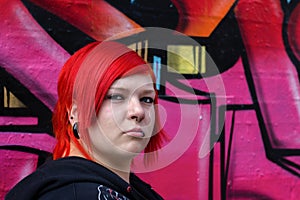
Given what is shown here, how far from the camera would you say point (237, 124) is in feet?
10.2

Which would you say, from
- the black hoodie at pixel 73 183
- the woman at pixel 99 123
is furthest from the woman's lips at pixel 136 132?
the black hoodie at pixel 73 183

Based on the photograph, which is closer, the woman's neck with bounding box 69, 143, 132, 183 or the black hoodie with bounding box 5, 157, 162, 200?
the black hoodie with bounding box 5, 157, 162, 200

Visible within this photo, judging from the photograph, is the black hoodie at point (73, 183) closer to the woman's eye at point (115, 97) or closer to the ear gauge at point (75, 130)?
the ear gauge at point (75, 130)

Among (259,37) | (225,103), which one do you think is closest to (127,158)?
(225,103)

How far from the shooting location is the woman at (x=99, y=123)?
1.22m

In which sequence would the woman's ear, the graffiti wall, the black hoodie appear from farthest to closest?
the graffiti wall → the woman's ear → the black hoodie

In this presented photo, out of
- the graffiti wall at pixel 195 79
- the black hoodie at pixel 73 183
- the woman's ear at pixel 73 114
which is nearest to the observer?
the black hoodie at pixel 73 183

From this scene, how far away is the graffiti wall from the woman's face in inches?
43.4

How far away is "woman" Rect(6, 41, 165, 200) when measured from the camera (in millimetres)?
1219

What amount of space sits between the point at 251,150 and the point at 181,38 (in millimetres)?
807

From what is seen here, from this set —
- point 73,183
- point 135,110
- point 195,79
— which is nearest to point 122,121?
point 135,110

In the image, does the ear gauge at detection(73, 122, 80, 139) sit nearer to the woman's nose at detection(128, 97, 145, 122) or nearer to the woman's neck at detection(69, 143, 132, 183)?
the woman's neck at detection(69, 143, 132, 183)

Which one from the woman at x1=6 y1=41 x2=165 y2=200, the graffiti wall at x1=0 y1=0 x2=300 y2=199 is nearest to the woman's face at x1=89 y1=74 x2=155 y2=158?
the woman at x1=6 y1=41 x2=165 y2=200

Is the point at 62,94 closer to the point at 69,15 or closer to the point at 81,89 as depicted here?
the point at 81,89
